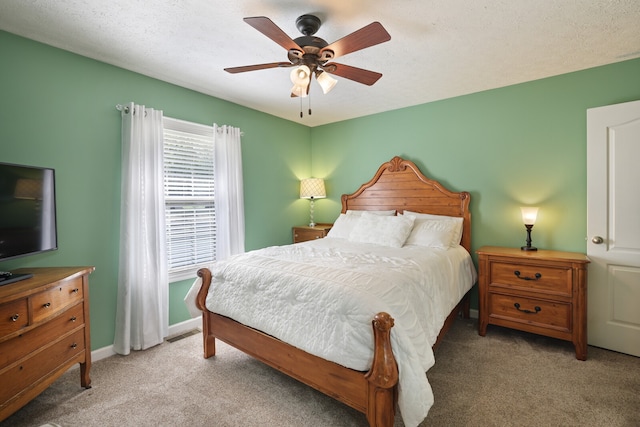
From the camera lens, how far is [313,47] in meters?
1.90

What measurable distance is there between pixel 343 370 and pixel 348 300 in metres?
0.39

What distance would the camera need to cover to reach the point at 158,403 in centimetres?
194

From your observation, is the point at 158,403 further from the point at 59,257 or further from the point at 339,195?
the point at 339,195

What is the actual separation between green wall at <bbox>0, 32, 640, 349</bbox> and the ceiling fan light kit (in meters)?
1.39

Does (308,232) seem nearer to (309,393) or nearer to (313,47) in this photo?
(309,393)

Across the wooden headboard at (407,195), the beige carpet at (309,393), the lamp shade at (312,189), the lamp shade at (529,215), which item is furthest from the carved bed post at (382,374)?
the lamp shade at (312,189)

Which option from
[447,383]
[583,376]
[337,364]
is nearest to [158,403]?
[337,364]

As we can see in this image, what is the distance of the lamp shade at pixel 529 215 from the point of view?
283 cm

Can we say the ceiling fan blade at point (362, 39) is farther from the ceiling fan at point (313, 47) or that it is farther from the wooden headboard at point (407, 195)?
the wooden headboard at point (407, 195)

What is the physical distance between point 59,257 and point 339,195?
3.20m

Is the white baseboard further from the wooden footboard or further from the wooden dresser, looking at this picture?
the wooden footboard

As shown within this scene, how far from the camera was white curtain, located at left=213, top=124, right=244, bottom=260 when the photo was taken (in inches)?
131

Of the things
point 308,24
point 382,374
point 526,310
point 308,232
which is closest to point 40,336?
point 382,374

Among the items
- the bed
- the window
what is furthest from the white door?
the window
